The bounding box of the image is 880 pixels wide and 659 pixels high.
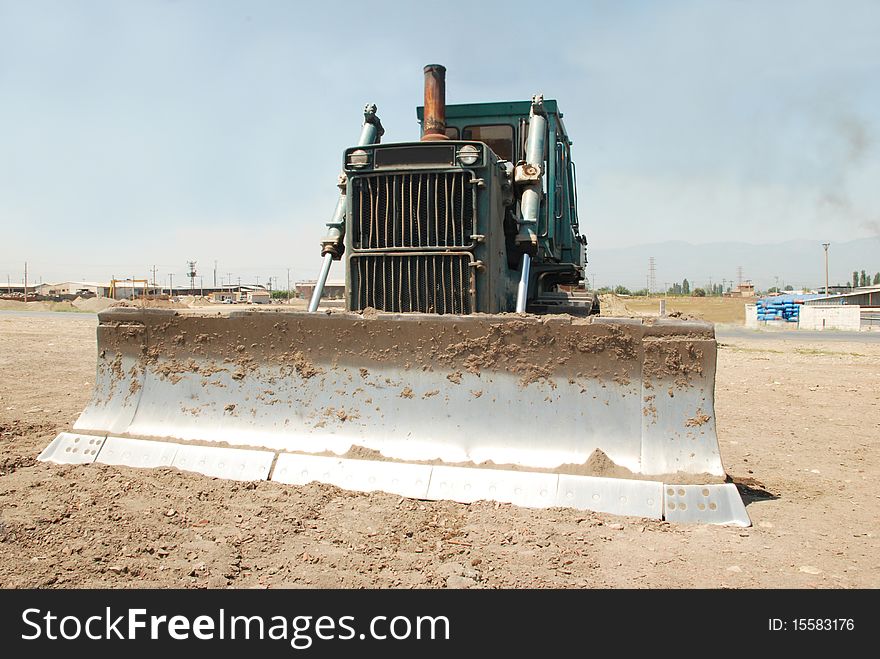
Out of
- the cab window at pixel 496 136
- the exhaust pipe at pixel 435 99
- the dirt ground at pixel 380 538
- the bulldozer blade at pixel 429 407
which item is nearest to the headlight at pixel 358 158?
the exhaust pipe at pixel 435 99

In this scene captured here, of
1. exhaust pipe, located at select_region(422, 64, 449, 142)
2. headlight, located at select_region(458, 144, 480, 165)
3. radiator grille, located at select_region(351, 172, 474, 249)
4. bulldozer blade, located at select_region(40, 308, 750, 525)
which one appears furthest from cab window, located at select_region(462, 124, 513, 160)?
bulldozer blade, located at select_region(40, 308, 750, 525)

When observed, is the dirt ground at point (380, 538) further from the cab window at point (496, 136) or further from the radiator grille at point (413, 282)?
the cab window at point (496, 136)

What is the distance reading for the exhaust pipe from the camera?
5789mm

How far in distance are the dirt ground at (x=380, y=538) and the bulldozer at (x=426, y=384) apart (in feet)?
0.51

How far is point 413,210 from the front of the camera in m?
4.95

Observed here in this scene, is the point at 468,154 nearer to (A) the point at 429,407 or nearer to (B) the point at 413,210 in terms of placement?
(B) the point at 413,210

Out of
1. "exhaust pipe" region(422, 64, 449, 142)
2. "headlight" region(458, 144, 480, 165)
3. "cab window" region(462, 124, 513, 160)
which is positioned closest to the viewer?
"headlight" region(458, 144, 480, 165)

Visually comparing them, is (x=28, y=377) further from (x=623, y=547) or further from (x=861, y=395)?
(x=861, y=395)

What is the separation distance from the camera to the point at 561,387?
12.6 feet

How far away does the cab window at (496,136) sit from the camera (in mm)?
6750

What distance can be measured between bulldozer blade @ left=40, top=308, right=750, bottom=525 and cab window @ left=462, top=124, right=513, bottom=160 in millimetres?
3221

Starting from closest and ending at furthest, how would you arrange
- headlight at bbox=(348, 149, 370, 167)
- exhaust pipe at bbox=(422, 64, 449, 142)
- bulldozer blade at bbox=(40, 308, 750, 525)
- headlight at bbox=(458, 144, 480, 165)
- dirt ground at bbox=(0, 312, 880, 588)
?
dirt ground at bbox=(0, 312, 880, 588) → bulldozer blade at bbox=(40, 308, 750, 525) → headlight at bbox=(458, 144, 480, 165) → headlight at bbox=(348, 149, 370, 167) → exhaust pipe at bbox=(422, 64, 449, 142)

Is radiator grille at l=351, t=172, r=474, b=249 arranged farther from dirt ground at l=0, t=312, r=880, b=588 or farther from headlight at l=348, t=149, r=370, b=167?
dirt ground at l=0, t=312, r=880, b=588
